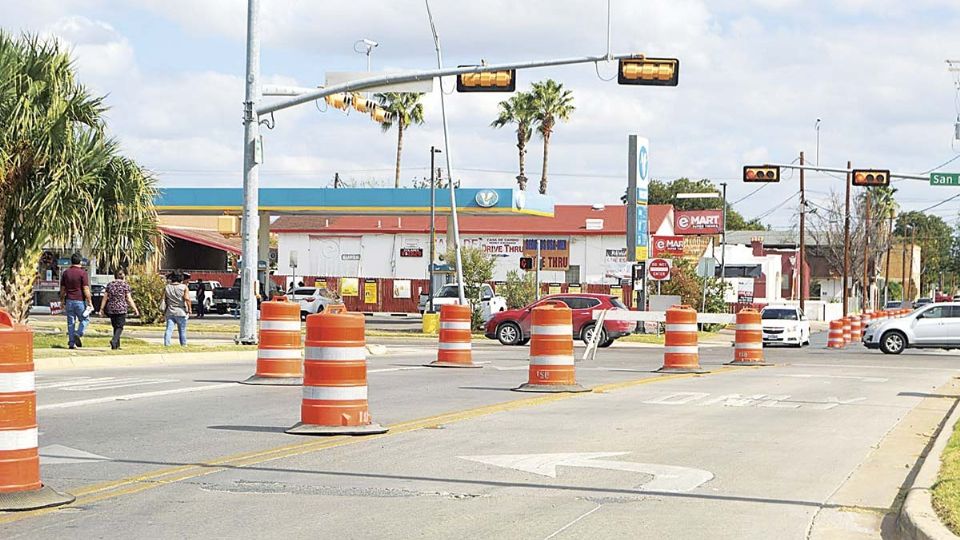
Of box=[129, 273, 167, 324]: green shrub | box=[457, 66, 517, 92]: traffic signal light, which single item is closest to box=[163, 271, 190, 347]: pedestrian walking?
box=[457, 66, 517, 92]: traffic signal light

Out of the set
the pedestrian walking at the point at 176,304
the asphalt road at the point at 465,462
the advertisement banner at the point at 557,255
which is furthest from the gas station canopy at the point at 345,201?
the asphalt road at the point at 465,462

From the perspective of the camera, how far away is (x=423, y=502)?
894cm

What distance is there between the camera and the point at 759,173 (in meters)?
38.1

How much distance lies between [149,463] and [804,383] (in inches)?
551

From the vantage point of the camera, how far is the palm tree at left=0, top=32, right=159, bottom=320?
79.5 feet

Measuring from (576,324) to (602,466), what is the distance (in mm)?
28399

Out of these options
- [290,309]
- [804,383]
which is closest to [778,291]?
[804,383]

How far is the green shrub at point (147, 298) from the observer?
151 feet

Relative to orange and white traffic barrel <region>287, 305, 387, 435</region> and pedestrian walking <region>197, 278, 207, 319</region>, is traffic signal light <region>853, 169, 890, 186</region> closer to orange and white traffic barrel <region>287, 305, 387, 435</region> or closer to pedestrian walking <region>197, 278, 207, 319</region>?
orange and white traffic barrel <region>287, 305, 387, 435</region>

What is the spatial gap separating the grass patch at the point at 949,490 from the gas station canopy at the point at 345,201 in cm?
4431

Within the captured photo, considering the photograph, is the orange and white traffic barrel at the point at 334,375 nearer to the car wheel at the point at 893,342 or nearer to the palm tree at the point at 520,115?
the car wheel at the point at 893,342

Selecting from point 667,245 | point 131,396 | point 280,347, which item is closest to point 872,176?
point 667,245

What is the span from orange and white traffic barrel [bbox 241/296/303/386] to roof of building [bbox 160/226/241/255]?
164 feet

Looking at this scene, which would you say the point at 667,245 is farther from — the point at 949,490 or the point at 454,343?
the point at 949,490
